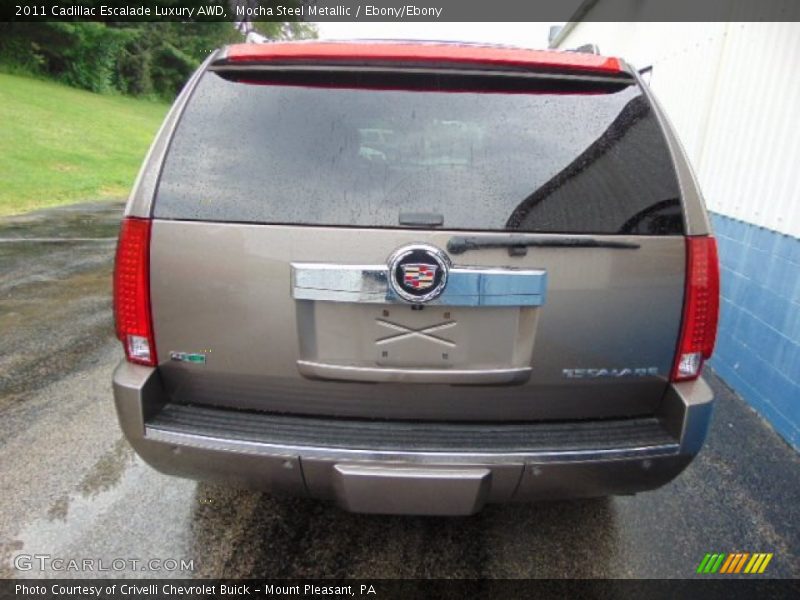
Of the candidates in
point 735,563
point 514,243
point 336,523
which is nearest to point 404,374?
point 514,243

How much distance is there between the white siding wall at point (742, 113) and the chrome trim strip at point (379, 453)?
8.33 feet

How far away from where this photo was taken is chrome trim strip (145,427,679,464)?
1.74 m

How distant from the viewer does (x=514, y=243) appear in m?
1.70

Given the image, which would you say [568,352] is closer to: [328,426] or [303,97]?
[328,426]

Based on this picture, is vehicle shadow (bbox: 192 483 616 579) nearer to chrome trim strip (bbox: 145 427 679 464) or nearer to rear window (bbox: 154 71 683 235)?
chrome trim strip (bbox: 145 427 679 464)

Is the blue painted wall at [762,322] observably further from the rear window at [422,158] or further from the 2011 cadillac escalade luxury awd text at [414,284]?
the rear window at [422,158]

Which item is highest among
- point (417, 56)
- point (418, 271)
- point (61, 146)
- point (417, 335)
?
point (417, 56)

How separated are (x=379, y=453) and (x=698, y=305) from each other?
3.86ft

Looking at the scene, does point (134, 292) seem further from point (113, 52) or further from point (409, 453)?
point (113, 52)

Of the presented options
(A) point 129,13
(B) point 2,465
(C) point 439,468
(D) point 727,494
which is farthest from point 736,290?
(A) point 129,13

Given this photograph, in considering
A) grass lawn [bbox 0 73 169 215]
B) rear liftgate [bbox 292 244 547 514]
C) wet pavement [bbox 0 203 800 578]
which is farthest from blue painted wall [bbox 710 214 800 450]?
grass lawn [bbox 0 73 169 215]

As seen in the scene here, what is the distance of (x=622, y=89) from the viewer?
1.98m

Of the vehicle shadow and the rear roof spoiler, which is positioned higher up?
the rear roof spoiler

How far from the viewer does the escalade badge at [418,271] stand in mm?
1664
